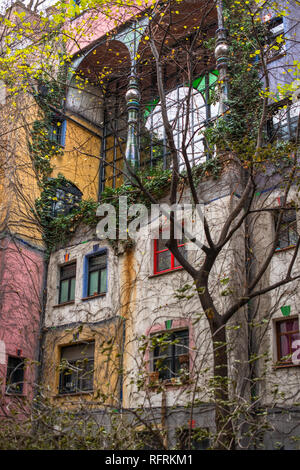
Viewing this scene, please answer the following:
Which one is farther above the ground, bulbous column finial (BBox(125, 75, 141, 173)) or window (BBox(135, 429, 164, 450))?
Result: bulbous column finial (BBox(125, 75, 141, 173))

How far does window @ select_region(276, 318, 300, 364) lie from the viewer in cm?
1343

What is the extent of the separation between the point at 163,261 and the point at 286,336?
436 centimetres

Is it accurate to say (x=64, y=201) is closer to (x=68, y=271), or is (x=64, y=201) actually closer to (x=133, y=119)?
(x=68, y=271)

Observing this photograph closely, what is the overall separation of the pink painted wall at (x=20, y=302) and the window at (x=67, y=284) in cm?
75

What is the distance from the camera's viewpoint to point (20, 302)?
60.6 ft

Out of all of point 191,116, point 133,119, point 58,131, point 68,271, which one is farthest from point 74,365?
point 58,131

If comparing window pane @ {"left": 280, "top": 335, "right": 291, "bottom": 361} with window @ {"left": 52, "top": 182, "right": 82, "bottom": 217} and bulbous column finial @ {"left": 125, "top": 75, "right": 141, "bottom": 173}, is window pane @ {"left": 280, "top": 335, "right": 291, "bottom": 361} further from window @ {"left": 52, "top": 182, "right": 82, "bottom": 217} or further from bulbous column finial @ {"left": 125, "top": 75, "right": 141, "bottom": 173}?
window @ {"left": 52, "top": 182, "right": 82, "bottom": 217}

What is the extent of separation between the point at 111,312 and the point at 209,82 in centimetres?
832

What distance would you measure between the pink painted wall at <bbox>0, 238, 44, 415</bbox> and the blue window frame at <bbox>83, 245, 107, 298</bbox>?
200 cm

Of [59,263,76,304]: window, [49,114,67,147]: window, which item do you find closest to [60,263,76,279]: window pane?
[59,263,76,304]: window

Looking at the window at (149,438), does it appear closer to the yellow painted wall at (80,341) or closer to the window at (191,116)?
the yellow painted wall at (80,341)

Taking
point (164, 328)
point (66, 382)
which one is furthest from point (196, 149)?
point (66, 382)

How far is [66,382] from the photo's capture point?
17.4 metres

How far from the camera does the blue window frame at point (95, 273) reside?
58.2ft
